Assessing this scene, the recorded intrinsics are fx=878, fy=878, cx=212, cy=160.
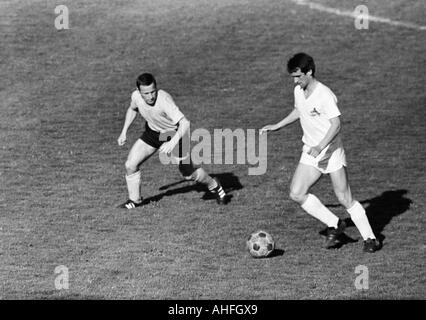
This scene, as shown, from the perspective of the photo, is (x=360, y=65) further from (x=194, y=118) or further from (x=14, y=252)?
(x=14, y=252)

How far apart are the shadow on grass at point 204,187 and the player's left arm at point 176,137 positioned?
6.35 ft

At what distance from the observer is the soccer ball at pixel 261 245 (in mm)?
13750

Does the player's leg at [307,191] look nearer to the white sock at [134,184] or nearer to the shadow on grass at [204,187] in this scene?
the shadow on grass at [204,187]

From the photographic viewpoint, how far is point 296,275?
518 inches

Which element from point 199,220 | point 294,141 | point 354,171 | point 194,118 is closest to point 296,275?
point 199,220

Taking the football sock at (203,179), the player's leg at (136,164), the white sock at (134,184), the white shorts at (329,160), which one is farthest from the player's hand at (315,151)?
the white sock at (134,184)

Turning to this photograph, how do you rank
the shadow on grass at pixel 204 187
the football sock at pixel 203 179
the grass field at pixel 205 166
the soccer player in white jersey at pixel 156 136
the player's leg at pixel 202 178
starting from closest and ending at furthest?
the grass field at pixel 205 166
the soccer player in white jersey at pixel 156 136
the player's leg at pixel 202 178
the football sock at pixel 203 179
the shadow on grass at pixel 204 187

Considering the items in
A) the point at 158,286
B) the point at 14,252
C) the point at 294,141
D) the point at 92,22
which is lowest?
the point at 158,286

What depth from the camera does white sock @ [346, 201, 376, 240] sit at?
14.0 meters

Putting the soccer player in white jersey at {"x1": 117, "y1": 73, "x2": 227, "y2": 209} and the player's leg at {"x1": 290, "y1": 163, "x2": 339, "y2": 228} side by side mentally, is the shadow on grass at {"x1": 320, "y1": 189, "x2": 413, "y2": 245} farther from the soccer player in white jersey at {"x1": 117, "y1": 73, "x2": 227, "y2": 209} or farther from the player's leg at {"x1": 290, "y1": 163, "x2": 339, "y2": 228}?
the soccer player in white jersey at {"x1": 117, "y1": 73, "x2": 227, "y2": 209}

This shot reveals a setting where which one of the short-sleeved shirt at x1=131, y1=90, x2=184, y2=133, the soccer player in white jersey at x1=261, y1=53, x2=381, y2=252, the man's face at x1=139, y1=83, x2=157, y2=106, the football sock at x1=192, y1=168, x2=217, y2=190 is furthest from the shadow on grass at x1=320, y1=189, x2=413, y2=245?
the man's face at x1=139, y1=83, x2=157, y2=106

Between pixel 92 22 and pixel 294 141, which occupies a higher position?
pixel 92 22

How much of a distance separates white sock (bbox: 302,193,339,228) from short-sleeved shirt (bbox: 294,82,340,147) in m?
0.92

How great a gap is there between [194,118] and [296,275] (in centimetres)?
985
